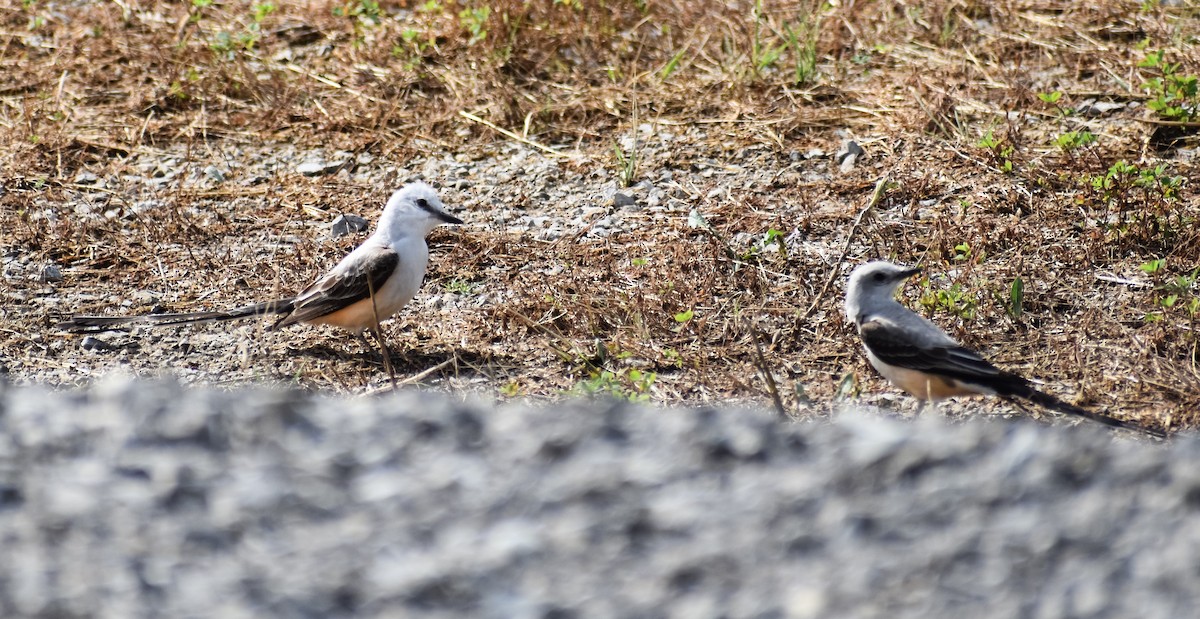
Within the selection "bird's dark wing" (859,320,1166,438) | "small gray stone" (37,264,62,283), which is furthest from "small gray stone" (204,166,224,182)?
"bird's dark wing" (859,320,1166,438)

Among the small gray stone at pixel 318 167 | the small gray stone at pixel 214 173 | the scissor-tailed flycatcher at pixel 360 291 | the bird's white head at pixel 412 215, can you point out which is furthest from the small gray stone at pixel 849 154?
the small gray stone at pixel 214 173

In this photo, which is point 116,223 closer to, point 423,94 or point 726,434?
point 423,94

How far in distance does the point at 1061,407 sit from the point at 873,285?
978 mm

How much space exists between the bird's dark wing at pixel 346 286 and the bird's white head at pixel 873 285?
6.87 feet

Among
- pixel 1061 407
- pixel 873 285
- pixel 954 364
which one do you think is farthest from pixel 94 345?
pixel 1061 407

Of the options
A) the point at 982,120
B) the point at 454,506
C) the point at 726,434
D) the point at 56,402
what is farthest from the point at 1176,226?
the point at 56,402

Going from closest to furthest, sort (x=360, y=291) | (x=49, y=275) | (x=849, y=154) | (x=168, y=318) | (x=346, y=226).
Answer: (x=360, y=291), (x=168, y=318), (x=49, y=275), (x=346, y=226), (x=849, y=154)

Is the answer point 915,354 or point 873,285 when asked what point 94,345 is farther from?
point 915,354

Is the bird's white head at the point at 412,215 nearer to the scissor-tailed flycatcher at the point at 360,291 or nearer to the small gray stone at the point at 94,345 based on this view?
the scissor-tailed flycatcher at the point at 360,291

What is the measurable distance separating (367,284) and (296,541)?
3.33 meters

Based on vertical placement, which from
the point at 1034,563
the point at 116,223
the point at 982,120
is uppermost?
the point at 1034,563

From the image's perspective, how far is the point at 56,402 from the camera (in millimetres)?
3217

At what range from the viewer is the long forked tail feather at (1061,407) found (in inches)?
184

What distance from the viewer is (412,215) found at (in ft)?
20.4
